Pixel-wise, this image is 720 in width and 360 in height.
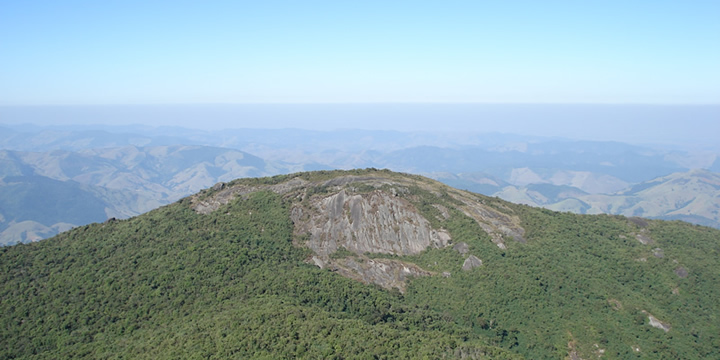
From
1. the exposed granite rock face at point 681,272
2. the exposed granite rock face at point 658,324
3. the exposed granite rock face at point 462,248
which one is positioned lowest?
the exposed granite rock face at point 658,324

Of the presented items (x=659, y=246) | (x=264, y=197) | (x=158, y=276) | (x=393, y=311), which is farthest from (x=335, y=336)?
(x=659, y=246)

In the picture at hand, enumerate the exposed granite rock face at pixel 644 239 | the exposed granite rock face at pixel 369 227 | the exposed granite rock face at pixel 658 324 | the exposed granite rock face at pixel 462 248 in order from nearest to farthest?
the exposed granite rock face at pixel 658 324 < the exposed granite rock face at pixel 462 248 < the exposed granite rock face at pixel 369 227 < the exposed granite rock face at pixel 644 239

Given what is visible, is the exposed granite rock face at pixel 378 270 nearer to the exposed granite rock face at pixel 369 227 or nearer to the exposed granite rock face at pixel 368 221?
the exposed granite rock face at pixel 368 221

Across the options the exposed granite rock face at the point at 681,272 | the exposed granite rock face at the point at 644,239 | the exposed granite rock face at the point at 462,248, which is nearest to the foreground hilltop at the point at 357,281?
the exposed granite rock face at the point at 681,272

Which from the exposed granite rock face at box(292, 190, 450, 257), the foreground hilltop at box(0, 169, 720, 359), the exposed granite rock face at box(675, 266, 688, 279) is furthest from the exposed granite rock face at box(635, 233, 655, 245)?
the exposed granite rock face at box(292, 190, 450, 257)

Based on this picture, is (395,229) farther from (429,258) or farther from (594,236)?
(594,236)

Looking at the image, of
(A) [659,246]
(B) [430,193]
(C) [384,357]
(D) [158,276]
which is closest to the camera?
(C) [384,357]

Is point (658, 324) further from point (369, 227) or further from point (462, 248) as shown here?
point (369, 227)
